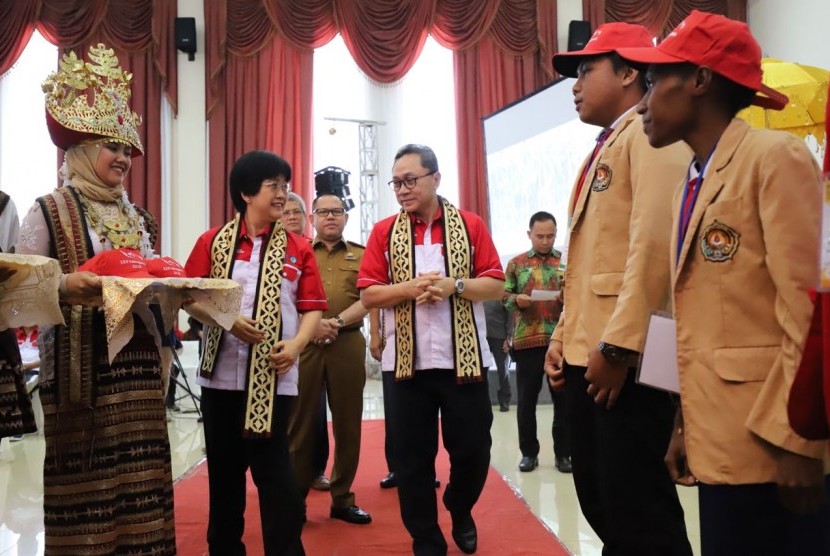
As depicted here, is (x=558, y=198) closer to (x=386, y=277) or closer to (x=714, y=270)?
(x=386, y=277)

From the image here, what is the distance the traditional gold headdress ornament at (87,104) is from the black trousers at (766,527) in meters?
1.91

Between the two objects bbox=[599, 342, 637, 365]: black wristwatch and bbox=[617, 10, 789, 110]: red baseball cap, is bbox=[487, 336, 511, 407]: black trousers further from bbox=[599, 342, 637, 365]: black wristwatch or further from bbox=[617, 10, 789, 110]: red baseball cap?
bbox=[617, 10, 789, 110]: red baseball cap

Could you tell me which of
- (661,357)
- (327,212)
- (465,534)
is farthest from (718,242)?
(327,212)

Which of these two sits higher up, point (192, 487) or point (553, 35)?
point (553, 35)

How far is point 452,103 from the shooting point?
26.2 ft

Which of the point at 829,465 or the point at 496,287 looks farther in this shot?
the point at 496,287

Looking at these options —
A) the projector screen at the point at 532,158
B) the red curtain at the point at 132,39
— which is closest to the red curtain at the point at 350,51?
the red curtain at the point at 132,39

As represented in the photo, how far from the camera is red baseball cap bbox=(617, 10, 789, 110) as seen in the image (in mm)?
1235

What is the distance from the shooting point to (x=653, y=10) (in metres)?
7.73

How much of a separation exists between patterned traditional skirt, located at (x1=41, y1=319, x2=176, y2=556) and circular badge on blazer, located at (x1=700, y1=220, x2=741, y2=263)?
1555 millimetres

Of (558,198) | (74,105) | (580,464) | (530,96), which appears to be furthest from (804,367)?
(530,96)

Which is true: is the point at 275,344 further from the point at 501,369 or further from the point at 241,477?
the point at 501,369

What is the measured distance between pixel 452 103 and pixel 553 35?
1.33m

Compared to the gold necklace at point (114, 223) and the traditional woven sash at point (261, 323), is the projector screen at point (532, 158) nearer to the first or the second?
the traditional woven sash at point (261, 323)
